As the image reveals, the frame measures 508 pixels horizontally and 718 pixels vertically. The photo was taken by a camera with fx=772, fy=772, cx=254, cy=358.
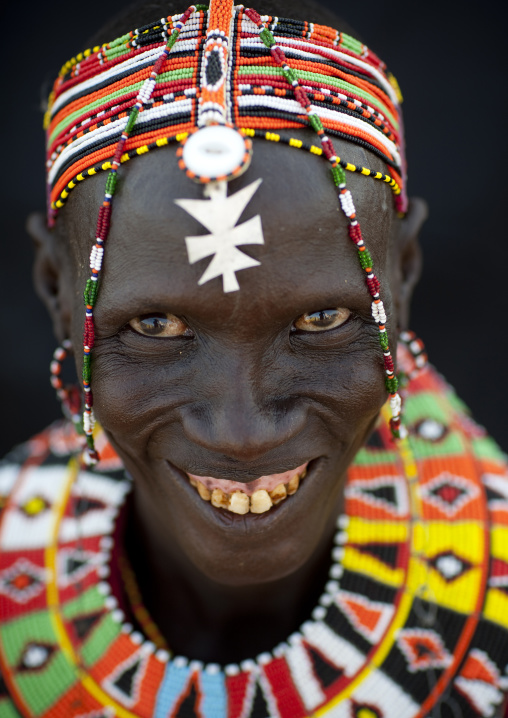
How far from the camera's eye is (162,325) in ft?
6.56

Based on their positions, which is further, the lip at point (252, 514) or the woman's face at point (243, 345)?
the lip at point (252, 514)

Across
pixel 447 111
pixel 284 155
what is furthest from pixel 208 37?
pixel 447 111

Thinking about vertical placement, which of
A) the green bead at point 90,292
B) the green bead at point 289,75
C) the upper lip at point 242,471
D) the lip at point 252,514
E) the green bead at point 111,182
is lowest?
the lip at point 252,514

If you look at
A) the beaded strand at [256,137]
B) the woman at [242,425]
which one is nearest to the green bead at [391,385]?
the woman at [242,425]

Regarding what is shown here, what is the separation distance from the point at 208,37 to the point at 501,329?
3.37m

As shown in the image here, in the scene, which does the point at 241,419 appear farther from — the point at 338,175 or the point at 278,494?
the point at 338,175

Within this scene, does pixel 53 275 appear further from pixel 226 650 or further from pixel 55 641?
pixel 226 650

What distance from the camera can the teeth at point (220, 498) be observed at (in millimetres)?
2197

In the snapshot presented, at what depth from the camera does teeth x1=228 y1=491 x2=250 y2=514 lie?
2174 millimetres

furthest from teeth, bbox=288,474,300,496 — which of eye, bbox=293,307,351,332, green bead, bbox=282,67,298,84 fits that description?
green bead, bbox=282,67,298,84

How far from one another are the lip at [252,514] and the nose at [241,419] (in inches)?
10.4

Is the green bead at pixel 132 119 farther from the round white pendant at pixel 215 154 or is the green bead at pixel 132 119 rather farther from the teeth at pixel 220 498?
the teeth at pixel 220 498

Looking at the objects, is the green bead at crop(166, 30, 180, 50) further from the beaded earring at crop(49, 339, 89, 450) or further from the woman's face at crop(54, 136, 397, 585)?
the beaded earring at crop(49, 339, 89, 450)

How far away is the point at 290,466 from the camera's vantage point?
6.80 feet
